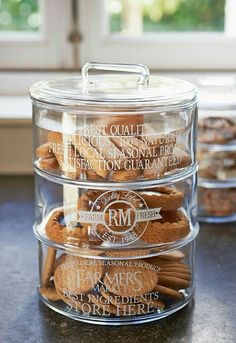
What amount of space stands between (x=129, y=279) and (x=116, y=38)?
0.79m

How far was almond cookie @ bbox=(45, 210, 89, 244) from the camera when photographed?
2.32ft

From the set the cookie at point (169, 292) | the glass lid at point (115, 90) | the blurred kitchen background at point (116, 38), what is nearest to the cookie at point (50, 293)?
the cookie at point (169, 292)

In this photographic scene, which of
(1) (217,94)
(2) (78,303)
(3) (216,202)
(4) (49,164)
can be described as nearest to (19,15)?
(1) (217,94)

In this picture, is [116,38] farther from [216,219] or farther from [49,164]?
[49,164]

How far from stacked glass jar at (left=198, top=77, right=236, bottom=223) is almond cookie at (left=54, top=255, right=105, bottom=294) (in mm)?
375

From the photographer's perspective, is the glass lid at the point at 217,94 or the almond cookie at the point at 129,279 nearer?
the almond cookie at the point at 129,279

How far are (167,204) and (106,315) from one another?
139 millimetres

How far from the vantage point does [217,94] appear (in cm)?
108

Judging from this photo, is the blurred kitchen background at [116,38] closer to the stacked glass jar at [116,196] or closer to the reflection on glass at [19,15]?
the reflection on glass at [19,15]

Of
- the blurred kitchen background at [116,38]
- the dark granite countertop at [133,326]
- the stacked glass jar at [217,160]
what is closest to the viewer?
the dark granite countertop at [133,326]

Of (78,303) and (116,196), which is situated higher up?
(116,196)

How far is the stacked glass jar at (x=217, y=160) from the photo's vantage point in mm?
1036

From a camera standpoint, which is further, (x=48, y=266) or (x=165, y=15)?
(x=165, y=15)

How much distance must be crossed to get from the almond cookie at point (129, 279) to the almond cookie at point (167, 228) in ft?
0.10
